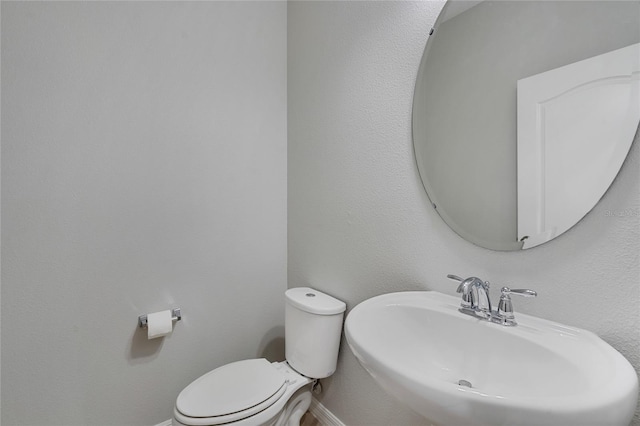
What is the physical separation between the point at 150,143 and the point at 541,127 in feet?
4.89

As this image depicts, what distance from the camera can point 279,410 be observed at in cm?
115

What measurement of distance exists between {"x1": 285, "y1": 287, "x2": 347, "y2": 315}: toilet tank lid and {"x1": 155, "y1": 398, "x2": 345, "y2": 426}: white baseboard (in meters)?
0.59

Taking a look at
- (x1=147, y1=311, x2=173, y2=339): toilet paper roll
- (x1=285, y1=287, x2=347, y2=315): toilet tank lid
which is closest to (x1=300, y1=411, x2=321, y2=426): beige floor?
(x1=285, y1=287, x2=347, y2=315): toilet tank lid

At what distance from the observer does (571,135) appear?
78 cm

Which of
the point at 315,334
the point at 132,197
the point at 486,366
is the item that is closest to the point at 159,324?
the point at 132,197

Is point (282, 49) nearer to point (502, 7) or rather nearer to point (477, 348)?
point (502, 7)

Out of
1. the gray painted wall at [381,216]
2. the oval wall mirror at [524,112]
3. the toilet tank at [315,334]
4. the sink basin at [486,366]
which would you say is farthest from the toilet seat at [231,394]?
the oval wall mirror at [524,112]

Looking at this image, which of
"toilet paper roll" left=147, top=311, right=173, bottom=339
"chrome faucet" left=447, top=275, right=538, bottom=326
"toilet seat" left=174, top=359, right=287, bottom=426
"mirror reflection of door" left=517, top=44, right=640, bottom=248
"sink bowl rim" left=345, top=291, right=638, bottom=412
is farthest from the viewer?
"toilet paper roll" left=147, top=311, right=173, bottom=339

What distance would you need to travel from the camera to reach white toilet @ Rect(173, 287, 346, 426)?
1.06 metres

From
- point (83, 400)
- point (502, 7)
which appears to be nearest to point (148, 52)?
point (502, 7)

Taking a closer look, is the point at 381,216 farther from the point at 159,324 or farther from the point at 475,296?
the point at 159,324

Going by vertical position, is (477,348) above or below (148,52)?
below

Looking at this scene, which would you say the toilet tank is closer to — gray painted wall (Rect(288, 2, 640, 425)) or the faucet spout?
gray painted wall (Rect(288, 2, 640, 425))

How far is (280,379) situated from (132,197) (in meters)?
1.03
